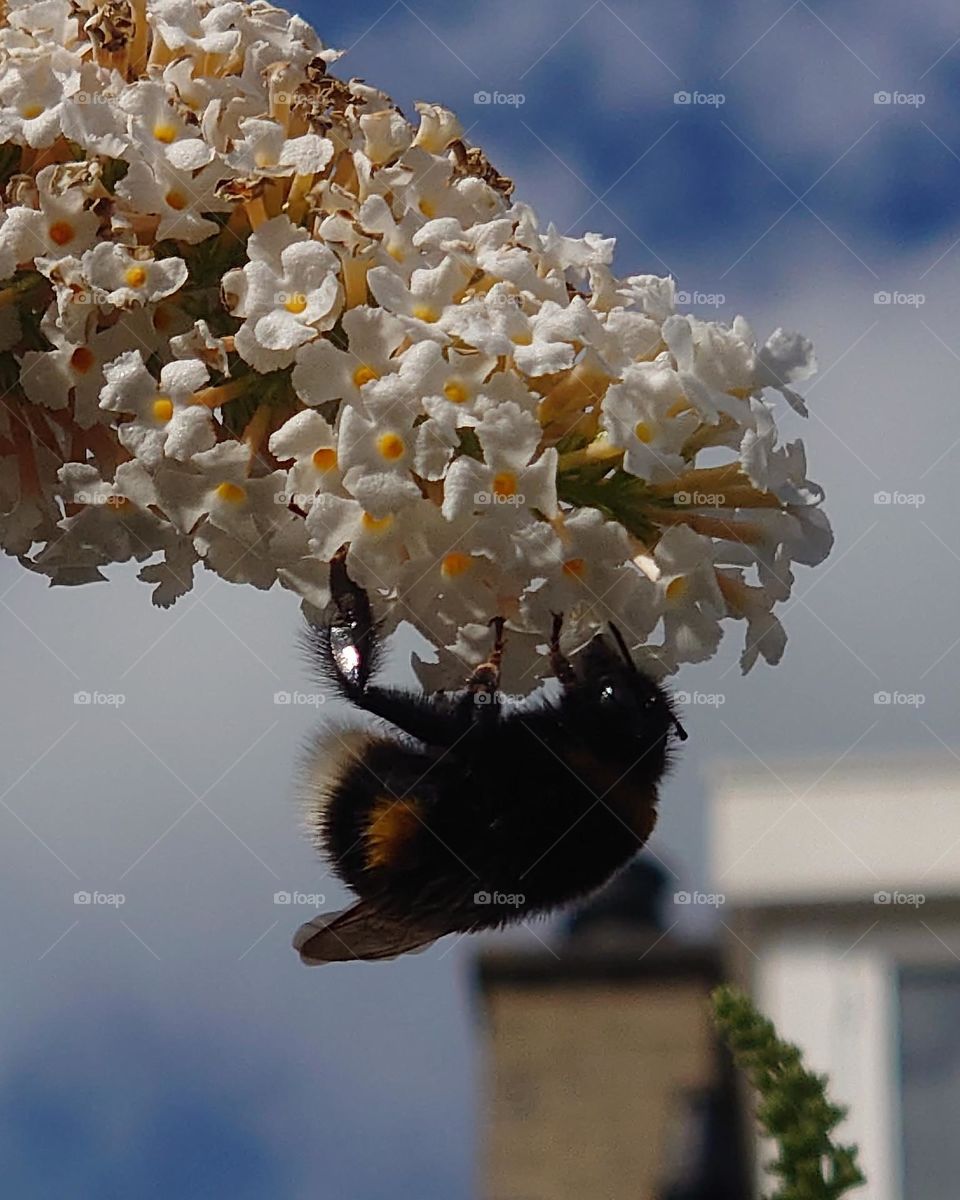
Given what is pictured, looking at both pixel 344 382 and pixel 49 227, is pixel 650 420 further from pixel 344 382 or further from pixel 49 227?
pixel 49 227

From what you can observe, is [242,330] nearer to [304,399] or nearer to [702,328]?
[304,399]

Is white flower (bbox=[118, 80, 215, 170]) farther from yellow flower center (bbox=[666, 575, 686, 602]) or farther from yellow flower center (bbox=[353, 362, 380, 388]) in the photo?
yellow flower center (bbox=[666, 575, 686, 602])

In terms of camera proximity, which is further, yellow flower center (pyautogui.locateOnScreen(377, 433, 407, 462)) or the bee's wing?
the bee's wing

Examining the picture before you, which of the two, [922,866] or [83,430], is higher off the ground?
[922,866]

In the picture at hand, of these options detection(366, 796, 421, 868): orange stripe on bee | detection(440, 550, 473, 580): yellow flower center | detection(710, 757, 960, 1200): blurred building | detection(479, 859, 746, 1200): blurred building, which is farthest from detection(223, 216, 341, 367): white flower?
detection(710, 757, 960, 1200): blurred building

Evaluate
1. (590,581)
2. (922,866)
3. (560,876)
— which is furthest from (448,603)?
(922,866)

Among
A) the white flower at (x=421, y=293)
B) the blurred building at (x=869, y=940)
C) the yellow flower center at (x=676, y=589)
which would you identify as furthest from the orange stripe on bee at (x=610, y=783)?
the blurred building at (x=869, y=940)

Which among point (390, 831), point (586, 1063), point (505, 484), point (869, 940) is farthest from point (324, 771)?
point (586, 1063)
